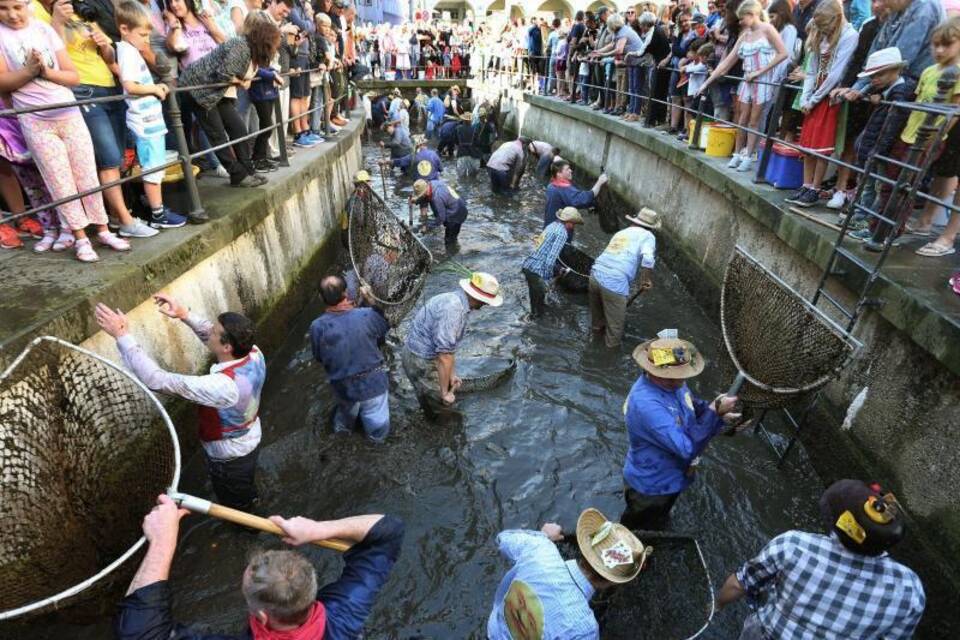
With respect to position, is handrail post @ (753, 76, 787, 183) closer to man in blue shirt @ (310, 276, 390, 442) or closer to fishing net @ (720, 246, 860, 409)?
fishing net @ (720, 246, 860, 409)

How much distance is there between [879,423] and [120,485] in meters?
5.31

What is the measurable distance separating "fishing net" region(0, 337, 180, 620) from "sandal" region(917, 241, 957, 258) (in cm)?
576

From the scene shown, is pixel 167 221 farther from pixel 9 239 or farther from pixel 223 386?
pixel 223 386

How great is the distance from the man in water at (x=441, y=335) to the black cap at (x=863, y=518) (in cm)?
315

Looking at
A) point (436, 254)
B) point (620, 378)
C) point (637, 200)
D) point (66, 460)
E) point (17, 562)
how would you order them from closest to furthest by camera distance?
point (17, 562) → point (66, 460) → point (620, 378) → point (436, 254) → point (637, 200)

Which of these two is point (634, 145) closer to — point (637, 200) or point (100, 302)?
point (637, 200)

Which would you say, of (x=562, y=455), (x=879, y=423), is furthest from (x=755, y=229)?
(x=562, y=455)

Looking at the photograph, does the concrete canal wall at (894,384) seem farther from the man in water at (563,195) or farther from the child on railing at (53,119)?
the child on railing at (53,119)

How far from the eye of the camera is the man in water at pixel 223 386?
10.0 ft

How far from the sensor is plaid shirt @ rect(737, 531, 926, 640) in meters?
2.38

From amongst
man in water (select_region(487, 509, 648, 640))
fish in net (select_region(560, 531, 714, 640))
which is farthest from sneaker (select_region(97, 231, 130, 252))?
fish in net (select_region(560, 531, 714, 640))

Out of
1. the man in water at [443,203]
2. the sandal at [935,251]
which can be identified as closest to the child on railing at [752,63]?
the sandal at [935,251]

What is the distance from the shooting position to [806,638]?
8.34 feet

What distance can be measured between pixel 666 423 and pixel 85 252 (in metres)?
4.31
